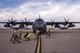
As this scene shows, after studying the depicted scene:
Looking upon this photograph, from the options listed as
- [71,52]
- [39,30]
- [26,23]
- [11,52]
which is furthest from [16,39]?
[26,23]

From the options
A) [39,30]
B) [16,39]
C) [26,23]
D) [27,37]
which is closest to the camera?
[16,39]

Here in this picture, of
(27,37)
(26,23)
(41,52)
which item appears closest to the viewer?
(41,52)

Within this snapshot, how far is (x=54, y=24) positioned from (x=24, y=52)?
5607cm

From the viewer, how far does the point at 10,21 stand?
66.6m

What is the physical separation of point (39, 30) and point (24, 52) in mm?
22369

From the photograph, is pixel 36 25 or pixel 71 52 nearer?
pixel 71 52

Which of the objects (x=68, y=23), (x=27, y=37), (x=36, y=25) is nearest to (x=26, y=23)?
(x=68, y=23)

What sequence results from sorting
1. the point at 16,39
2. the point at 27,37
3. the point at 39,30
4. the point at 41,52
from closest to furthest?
the point at 41,52 → the point at 16,39 → the point at 27,37 → the point at 39,30

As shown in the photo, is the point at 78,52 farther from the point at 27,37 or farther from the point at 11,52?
the point at 27,37

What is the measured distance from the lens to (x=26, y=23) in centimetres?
6438

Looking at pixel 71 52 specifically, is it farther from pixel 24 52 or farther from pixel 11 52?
pixel 11 52

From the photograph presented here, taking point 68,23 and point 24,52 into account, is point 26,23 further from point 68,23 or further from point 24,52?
point 24,52

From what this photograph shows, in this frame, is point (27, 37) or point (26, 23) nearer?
point (27, 37)

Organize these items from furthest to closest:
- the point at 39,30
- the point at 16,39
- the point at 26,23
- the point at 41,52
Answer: the point at 26,23 < the point at 39,30 < the point at 16,39 < the point at 41,52
